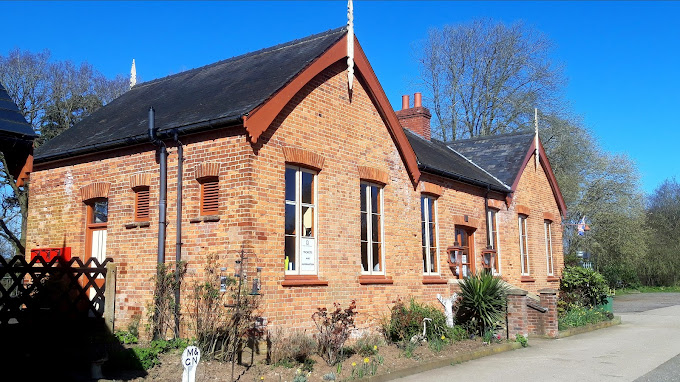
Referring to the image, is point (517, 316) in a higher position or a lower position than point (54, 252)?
lower

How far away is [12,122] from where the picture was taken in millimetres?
6195

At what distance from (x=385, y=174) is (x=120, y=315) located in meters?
6.51

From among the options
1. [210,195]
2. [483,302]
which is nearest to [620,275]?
[483,302]

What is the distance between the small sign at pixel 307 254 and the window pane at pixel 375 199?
261 cm

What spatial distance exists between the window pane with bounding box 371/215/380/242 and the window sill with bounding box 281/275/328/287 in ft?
7.84

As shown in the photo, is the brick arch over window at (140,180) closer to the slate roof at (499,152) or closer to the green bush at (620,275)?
the slate roof at (499,152)

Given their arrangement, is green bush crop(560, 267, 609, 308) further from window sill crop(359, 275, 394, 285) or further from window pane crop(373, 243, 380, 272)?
window pane crop(373, 243, 380, 272)

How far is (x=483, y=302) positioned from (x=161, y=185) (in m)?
8.13

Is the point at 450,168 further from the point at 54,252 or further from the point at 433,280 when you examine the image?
the point at 54,252

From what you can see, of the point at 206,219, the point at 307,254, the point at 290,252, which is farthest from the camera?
the point at 307,254

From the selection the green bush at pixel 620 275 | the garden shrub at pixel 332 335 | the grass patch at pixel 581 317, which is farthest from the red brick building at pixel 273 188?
the green bush at pixel 620 275

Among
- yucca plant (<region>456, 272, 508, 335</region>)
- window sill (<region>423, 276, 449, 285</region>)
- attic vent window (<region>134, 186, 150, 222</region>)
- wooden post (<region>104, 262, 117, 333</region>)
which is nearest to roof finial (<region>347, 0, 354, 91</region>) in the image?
attic vent window (<region>134, 186, 150, 222</region>)

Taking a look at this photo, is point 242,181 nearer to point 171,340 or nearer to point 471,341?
point 171,340

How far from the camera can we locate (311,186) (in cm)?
1202
